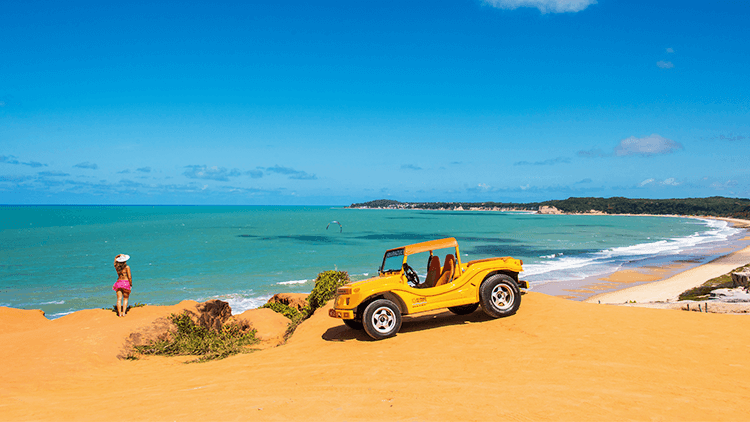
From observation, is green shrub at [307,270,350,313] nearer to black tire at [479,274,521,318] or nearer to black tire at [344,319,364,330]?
black tire at [344,319,364,330]

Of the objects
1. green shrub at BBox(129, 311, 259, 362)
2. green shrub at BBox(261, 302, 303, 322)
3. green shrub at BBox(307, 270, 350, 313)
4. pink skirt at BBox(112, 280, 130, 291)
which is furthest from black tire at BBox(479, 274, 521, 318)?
pink skirt at BBox(112, 280, 130, 291)

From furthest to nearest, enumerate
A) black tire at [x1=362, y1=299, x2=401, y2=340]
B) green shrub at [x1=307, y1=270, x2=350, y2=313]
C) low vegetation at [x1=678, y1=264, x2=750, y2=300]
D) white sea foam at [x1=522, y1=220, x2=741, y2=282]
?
white sea foam at [x1=522, y1=220, x2=741, y2=282], low vegetation at [x1=678, y1=264, x2=750, y2=300], green shrub at [x1=307, y1=270, x2=350, y2=313], black tire at [x1=362, y1=299, x2=401, y2=340]

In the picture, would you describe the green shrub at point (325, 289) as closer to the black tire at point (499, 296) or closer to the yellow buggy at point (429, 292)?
the yellow buggy at point (429, 292)

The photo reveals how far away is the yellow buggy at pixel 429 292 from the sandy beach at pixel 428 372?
409 mm

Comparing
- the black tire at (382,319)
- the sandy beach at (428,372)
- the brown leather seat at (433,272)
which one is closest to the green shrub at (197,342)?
the sandy beach at (428,372)

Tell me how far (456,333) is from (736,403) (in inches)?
179

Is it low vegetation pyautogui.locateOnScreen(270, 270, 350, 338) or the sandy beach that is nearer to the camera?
the sandy beach

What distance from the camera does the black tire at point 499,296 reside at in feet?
30.3

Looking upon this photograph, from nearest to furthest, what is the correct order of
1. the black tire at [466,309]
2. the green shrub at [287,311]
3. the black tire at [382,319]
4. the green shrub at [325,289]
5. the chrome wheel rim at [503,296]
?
the black tire at [382,319] < the chrome wheel rim at [503,296] < the black tire at [466,309] < the green shrub at [325,289] < the green shrub at [287,311]

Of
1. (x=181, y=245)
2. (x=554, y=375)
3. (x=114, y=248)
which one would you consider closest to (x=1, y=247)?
(x=114, y=248)

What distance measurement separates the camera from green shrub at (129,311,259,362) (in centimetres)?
975

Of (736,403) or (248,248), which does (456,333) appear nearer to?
(736,403)

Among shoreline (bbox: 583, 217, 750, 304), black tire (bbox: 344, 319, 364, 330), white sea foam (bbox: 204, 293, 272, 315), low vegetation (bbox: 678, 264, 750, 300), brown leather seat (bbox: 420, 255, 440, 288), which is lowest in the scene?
white sea foam (bbox: 204, 293, 272, 315)

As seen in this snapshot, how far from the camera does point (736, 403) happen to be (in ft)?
16.5
